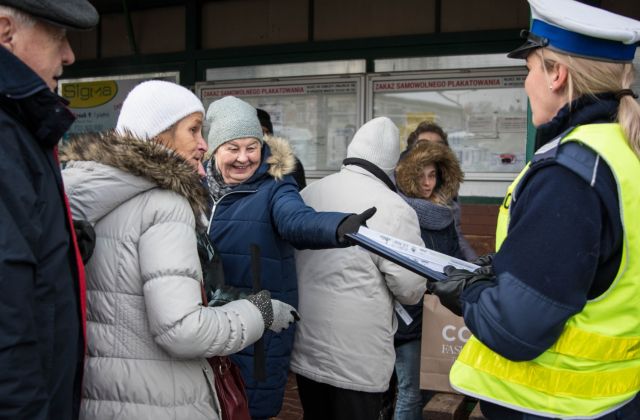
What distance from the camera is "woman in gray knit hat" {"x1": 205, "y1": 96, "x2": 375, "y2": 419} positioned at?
8.46ft

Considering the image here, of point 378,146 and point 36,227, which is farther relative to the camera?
point 378,146

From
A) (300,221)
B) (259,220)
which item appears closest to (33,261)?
(300,221)

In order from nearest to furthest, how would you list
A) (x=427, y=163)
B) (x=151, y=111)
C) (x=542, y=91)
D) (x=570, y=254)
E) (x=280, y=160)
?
(x=570, y=254), (x=542, y=91), (x=151, y=111), (x=280, y=160), (x=427, y=163)

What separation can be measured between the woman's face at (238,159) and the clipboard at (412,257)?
807 millimetres

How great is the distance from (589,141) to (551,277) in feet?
1.10

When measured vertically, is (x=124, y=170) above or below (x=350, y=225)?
above

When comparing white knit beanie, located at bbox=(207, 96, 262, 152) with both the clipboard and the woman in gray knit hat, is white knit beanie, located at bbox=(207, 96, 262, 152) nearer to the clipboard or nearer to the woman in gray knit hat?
the woman in gray knit hat

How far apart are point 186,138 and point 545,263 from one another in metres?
1.23

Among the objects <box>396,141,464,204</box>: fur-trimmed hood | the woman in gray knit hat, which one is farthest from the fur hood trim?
<box>396,141,464,204</box>: fur-trimmed hood

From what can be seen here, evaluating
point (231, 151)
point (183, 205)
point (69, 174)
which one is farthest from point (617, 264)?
point (231, 151)

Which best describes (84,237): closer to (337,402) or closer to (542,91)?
(542,91)

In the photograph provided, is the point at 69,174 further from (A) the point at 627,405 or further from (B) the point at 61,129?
(A) the point at 627,405

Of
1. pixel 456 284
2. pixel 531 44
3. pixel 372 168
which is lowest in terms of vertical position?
pixel 456 284

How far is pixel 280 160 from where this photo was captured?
110 inches
